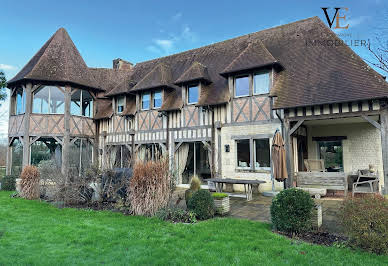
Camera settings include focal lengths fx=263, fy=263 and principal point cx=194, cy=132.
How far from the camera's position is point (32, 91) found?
13.2 meters

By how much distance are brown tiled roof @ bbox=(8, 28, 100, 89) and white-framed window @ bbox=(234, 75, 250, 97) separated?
825 centimetres

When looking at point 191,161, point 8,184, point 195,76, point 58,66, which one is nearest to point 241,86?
point 195,76

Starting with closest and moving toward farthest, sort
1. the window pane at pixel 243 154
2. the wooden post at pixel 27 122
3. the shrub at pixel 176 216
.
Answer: the shrub at pixel 176 216 < the window pane at pixel 243 154 < the wooden post at pixel 27 122

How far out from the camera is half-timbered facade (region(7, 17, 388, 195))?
350 inches

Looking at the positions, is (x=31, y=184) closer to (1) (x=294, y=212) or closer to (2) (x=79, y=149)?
(2) (x=79, y=149)

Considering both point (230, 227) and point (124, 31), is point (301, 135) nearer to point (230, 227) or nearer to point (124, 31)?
point (230, 227)

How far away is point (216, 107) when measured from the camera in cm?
1102

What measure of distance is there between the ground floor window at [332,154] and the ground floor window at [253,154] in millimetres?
3169

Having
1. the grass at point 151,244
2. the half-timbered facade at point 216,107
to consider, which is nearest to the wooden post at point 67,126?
the half-timbered facade at point 216,107

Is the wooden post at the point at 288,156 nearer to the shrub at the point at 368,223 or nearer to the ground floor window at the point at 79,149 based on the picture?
the shrub at the point at 368,223

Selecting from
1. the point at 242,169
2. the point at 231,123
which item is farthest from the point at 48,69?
the point at 242,169

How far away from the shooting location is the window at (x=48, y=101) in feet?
44.1

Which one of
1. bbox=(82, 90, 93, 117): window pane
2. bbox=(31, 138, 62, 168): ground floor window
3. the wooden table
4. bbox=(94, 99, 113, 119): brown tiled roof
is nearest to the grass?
the wooden table

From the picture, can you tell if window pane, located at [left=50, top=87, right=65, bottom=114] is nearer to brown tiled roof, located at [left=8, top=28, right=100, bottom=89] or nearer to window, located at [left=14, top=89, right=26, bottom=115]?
brown tiled roof, located at [left=8, top=28, right=100, bottom=89]
